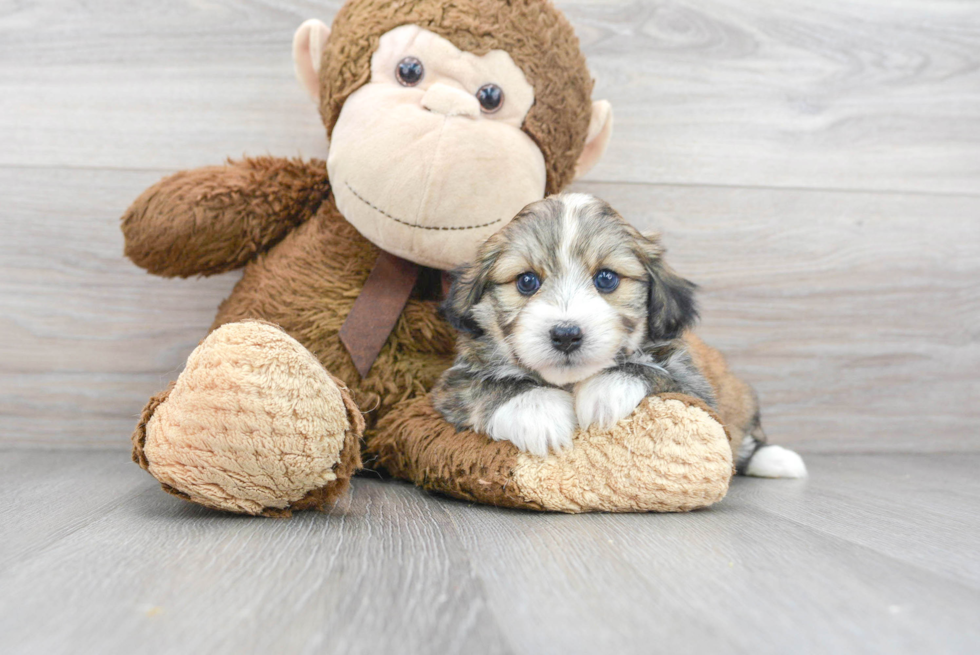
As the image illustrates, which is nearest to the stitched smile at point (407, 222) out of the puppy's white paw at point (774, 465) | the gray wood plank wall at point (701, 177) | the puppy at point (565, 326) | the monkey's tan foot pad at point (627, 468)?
the puppy at point (565, 326)

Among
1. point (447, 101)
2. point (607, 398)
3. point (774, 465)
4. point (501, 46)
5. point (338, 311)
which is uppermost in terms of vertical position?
point (501, 46)

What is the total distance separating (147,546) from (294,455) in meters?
0.26

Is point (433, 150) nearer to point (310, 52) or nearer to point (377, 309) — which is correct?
point (377, 309)

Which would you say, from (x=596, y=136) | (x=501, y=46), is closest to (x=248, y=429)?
(x=501, y=46)

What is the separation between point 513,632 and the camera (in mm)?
812

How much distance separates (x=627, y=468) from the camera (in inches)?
54.1

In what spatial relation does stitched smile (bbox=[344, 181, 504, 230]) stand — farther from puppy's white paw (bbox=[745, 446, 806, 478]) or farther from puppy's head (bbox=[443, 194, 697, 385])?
puppy's white paw (bbox=[745, 446, 806, 478])

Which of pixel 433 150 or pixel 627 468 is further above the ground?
pixel 433 150

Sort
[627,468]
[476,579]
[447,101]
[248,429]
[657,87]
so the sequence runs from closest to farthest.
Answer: [476,579]
[248,429]
[627,468]
[447,101]
[657,87]

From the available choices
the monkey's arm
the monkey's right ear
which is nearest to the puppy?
the monkey's arm

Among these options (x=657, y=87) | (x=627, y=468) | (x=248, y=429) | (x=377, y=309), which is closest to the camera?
(x=248, y=429)

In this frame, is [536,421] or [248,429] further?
[536,421]

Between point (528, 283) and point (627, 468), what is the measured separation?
40 cm

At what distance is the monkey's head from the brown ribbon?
0.10 metres
